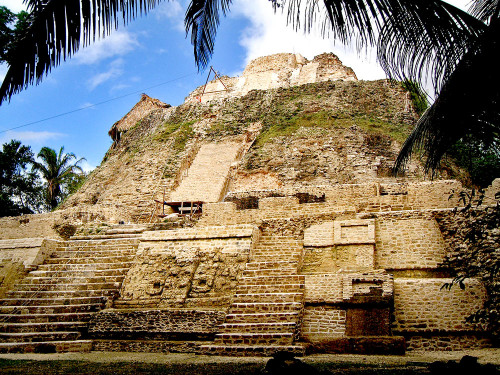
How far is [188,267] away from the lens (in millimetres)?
8461

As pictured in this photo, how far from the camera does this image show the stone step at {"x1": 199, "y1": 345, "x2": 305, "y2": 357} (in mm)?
5598

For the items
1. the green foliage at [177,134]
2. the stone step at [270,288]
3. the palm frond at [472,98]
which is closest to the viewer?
the palm frond at [472,98]

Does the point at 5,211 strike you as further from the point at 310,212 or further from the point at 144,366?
the point at 144,366

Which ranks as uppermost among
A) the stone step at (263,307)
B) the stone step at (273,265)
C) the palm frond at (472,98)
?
the palm frond at (472,98)

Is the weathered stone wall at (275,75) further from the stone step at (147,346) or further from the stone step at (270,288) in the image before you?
the stone step at (147,346)

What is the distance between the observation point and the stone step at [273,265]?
7.82 metres

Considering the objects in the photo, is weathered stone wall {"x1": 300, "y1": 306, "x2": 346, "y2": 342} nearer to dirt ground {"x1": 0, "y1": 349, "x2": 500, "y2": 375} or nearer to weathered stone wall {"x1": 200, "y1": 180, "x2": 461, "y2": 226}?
dirt ground {"x1": 0, "y1": 349, "x2": 500, "y2": 375}

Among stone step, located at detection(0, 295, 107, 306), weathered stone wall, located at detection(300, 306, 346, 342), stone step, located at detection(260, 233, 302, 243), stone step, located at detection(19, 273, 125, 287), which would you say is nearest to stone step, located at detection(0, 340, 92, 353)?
stone step, located at detection(0, 295, 107, 306)

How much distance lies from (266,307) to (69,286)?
415 centimetres

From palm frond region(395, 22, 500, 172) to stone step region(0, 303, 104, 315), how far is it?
641 centimetres

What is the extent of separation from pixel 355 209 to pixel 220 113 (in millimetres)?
11935

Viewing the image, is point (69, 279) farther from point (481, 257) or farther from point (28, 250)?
point (481, 257)

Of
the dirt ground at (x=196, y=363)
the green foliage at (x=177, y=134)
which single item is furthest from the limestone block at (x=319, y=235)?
the green foliage at (x=177, y=134)

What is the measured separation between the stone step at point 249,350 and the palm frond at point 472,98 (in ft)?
10.1
